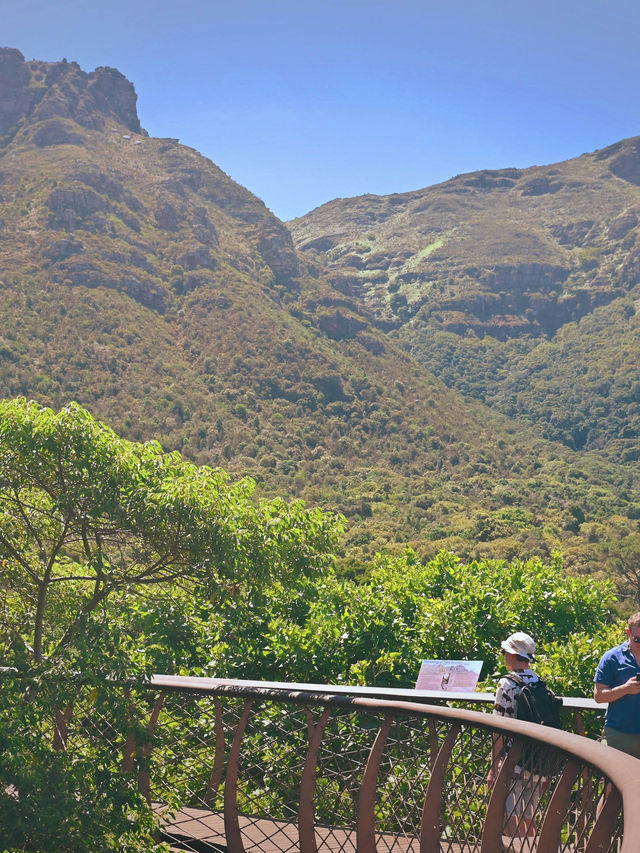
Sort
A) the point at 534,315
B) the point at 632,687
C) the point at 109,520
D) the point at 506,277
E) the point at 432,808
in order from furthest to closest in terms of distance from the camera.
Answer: the point at 506,277 < the point at 534,315 < the point at 109,520 < the point at 632,687 < the point at 432,808

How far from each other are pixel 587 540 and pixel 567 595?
61646mm

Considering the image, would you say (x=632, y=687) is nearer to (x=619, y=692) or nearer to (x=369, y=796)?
(x=619, y=692)

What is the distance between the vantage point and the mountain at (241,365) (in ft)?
245

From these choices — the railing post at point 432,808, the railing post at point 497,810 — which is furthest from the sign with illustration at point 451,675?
the railing post at point 497,810

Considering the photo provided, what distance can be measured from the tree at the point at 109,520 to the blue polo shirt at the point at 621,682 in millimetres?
5706

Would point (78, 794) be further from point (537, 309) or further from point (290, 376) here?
point (537, 309)

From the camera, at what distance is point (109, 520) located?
30.1ft

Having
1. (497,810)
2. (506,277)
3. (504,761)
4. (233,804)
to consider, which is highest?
(506,277)

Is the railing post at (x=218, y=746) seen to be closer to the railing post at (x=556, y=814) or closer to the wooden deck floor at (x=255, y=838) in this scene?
the wooden deck floor at (x=255, y=838)

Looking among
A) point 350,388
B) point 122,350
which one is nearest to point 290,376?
point 350,388

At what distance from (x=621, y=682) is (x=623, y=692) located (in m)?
0.17

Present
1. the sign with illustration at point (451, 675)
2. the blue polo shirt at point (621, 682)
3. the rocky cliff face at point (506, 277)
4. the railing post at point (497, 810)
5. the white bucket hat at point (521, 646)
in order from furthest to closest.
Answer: the rocky cliff face at point (506, 277), the sign with illustration at point (451, 675), the white bucket hat at point (521, 646), the blue polo shirt at point (621, 682), the railing post at point (497, 810)

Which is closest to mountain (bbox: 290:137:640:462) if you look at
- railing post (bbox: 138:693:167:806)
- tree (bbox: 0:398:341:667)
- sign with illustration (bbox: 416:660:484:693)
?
tree (bbox: 0:398:341:667)

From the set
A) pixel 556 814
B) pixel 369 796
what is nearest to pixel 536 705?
pixel 369 796
